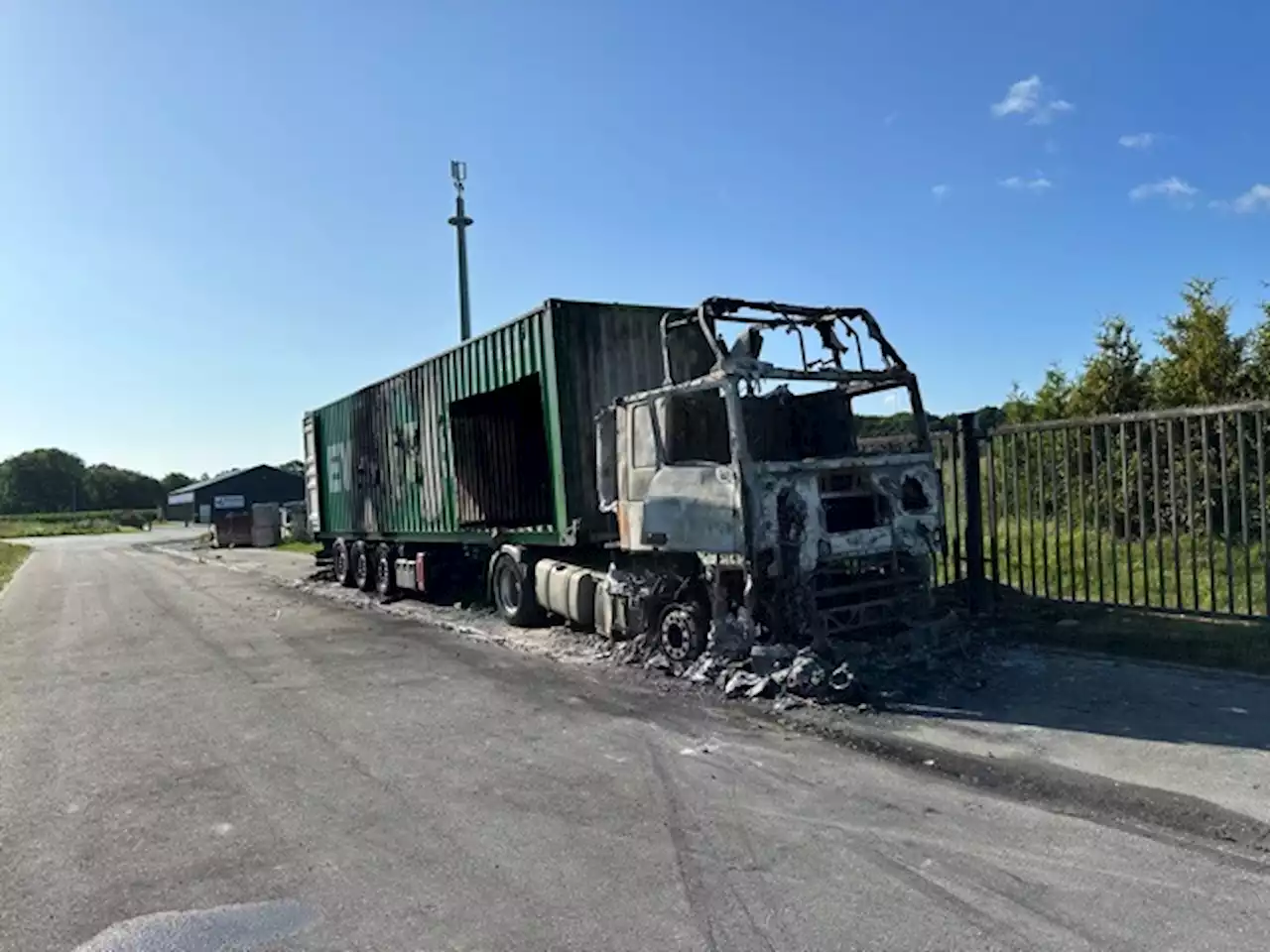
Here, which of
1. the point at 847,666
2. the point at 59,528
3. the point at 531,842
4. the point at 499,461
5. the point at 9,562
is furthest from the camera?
the point at 59,528

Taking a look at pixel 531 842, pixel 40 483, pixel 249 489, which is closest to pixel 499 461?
pixel 531 842

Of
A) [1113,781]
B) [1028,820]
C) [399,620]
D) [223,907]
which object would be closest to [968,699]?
[1113,781]

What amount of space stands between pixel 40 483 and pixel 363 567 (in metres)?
131

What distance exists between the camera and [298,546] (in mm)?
39344

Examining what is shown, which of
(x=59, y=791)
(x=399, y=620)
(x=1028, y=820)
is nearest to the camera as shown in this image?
(x=1028, y=820)

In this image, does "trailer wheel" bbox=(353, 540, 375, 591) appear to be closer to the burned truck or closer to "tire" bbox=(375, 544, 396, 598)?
"tire" bbox=(375, 544, 396, 598)

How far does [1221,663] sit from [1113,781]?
3.03m

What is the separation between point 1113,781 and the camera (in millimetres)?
5148

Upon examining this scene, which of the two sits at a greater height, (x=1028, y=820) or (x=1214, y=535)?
(x=1214, y=535)

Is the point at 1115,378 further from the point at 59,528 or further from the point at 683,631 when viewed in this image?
the point at 59,528

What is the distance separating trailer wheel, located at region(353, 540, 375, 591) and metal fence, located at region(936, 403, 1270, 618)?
443 inches

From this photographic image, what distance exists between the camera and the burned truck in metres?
7.59

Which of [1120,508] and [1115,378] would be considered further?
[1115,378]

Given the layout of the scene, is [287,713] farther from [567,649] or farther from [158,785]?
[567,649]
